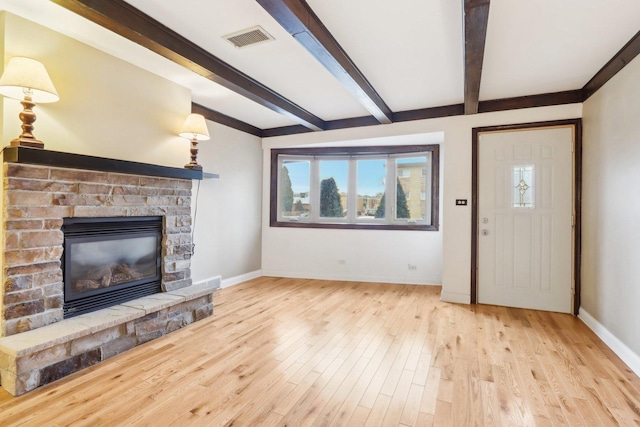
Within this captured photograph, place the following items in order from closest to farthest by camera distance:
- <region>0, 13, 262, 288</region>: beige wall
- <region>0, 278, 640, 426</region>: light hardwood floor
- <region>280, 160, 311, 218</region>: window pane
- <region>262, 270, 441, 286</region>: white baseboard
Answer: <region>0, 278, 640, 426</region>: light hardwood floor < <region>0, 13, 262, 288</region>: beige wall < <region>262, 270, 441, 286</region>: white baseboard < <region>280, 160, 311, 218</region>: window pane

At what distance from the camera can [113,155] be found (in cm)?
278

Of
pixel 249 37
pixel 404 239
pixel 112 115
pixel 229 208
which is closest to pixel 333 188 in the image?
pixel 404 239

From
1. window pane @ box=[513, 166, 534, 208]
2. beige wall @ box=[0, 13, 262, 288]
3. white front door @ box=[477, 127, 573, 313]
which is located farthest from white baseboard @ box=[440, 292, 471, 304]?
beige wall @ box=[0, 13, 262, 288]

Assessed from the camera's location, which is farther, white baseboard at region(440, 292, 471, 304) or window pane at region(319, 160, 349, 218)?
window pane at region(319, 160, 349, 218)

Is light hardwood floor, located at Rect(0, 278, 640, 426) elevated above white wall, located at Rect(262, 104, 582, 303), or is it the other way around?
white wall, located at Rect(262, 104, 582, 303)

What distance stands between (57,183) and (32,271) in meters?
0.64

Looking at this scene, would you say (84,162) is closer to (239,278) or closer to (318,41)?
(318,41)

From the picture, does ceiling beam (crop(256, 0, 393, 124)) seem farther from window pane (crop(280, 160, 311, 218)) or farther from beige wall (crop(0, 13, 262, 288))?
window pane (crop(280, 160, 311, 218))

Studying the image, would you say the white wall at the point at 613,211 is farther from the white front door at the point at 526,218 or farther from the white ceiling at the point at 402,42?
the white ceiling at the point at 402,42

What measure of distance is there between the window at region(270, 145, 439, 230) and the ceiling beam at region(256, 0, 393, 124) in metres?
1.78

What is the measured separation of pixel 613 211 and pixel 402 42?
2.32 meters

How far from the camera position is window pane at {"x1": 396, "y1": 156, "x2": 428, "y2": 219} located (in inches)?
195

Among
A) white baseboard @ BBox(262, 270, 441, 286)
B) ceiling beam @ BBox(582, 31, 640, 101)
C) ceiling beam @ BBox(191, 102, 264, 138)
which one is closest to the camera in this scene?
ceiling beam @ BBox(582, 31, 640, 101)

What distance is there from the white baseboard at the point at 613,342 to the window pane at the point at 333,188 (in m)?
3.27
